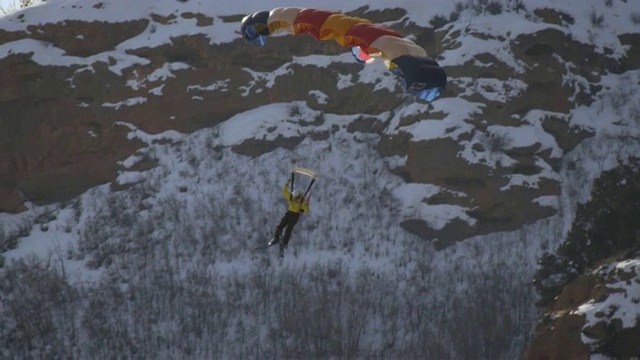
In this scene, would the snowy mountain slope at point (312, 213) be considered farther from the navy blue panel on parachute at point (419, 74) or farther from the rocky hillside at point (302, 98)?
the navy blue panel on parachute at point (419, 74)

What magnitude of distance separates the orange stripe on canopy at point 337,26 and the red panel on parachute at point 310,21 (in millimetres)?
134

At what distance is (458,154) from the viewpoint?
3253 centimetres

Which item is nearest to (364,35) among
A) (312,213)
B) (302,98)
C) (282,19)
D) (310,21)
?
(310,21)

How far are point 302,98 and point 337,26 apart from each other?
1447 centimetres

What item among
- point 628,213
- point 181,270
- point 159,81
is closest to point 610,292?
point 628,213

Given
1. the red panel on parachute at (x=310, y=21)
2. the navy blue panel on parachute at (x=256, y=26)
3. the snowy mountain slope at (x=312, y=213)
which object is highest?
the red panel on parachute at (x=310, y=21)

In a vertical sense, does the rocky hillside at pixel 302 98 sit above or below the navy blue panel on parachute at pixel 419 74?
below

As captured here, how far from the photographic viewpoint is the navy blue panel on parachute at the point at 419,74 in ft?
64.7

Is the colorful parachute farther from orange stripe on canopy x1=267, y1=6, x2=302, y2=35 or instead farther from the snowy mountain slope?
the snowy mountain slope

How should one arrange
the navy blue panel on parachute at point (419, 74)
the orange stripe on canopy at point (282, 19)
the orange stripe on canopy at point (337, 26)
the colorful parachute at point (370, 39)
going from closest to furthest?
the navy blue panel on parachute at point (419, 74) < the colorful parachute at point (370, 39) < the orange stripe on canopy at point (337, 26) < the orange stripe on canopy at point (282, 19)

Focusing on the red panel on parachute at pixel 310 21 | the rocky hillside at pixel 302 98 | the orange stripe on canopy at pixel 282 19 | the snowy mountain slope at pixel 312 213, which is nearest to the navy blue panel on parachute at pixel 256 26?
the orange stripe on canopy at pixel 282 19

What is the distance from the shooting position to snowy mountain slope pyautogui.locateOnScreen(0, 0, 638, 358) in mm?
30203

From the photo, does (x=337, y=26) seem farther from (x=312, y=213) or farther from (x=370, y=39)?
(x=312, y=213)

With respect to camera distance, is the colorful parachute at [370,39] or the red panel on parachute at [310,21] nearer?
the colorful parachute at [370,39]
